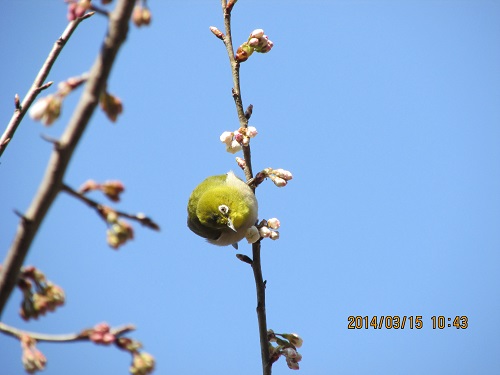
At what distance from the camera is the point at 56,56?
3143mm

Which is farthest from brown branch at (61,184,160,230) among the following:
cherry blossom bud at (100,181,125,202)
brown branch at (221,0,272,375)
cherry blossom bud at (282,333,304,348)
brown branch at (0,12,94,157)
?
cherry blossom bud at (282,333,304,348)

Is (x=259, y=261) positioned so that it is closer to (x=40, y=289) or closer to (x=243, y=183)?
(x=243, y=183)

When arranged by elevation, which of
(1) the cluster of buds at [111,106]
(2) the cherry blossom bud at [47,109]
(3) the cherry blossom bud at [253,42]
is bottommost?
(2) the cherry blossom bud at [47,109]

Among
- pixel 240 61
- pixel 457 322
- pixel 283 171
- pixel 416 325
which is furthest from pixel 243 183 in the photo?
pixel 457 322

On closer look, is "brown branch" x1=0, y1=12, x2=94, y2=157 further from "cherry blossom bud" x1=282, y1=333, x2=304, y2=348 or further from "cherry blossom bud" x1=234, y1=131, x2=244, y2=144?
"cherry blossom bud" x1=282, y1=333, x2=304, y2=348

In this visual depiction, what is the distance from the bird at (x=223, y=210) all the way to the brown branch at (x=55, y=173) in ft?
12.7

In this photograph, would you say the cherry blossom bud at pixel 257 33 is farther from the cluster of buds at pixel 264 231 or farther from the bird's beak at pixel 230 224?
the bird's beak at pixel 230 224

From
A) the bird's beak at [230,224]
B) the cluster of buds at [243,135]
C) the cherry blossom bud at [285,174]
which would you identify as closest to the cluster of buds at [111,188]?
the cluster of buds at [243,135]

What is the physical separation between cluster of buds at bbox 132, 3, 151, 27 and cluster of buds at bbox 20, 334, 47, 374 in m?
1.12

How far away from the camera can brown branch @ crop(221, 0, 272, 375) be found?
152 inches

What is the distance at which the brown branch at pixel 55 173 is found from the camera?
5.05ft

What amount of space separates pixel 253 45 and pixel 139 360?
122 inches

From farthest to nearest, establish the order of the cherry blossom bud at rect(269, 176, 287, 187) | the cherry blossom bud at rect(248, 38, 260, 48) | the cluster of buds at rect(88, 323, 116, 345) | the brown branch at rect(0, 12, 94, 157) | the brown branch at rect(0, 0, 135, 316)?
the cherry blossom bud at rect(269, 176, 287, 187) < the cherry blossom bud at rect(248, 38, 260, 48) < the brown branch at rect(0, 12, 94, 157) < the cluster of buds at rect(88, 323, 116, 345) < the brown branch at rect(0, 0, 135, 316)

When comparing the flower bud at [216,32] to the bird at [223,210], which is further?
the bird at [223,210]
